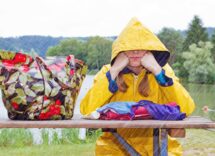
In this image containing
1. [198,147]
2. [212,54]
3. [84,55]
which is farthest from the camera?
[212,54]

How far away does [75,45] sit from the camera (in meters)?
4.41

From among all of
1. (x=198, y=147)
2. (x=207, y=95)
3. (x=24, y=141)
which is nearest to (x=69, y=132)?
(x=24, y=141)

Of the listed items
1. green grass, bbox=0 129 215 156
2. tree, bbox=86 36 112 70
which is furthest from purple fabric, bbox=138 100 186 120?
green grass, bbox=0 129 215 156

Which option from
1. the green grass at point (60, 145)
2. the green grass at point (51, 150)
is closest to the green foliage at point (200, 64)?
the green grass at point (60, 145)

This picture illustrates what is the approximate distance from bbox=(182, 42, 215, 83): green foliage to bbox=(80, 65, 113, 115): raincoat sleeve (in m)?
15.3

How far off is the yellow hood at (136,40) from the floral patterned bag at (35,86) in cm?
33

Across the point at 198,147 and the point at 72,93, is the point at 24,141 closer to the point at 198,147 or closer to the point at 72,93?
the point at 198,147

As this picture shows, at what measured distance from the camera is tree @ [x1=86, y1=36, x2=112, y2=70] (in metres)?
3.92

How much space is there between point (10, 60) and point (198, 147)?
446 cm

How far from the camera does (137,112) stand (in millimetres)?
2777

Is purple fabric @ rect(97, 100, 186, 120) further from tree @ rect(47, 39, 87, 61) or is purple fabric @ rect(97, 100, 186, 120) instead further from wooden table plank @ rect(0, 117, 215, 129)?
tree @ rect(47, 39, 87, 61)

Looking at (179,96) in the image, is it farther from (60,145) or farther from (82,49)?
(60,145)

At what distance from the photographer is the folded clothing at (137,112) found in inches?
108

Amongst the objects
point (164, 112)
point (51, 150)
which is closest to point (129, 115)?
point (164, 112)
